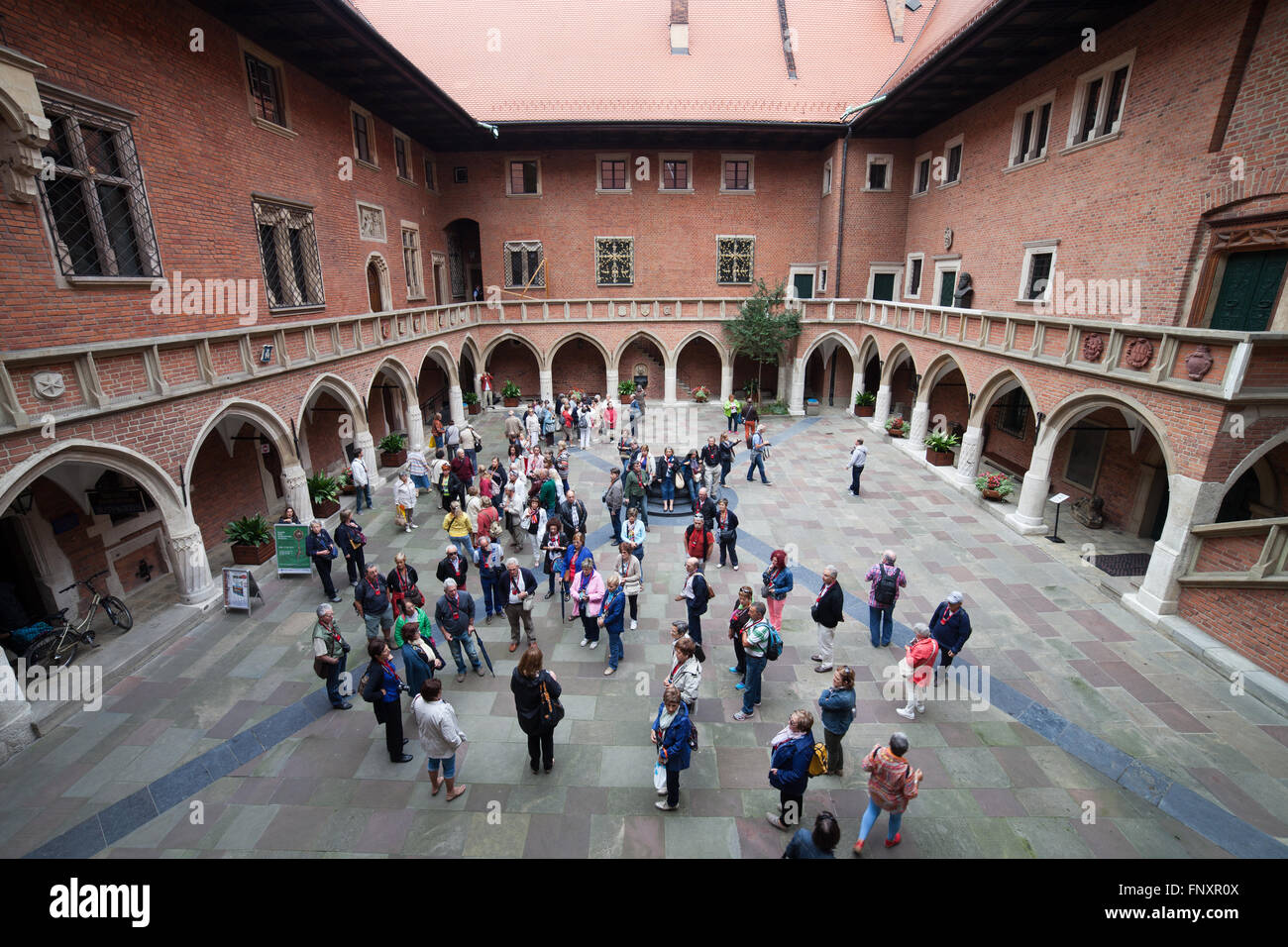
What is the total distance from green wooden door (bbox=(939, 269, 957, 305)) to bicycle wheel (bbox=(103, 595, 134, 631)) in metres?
23.9

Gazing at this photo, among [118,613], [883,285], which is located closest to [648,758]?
[118,613]

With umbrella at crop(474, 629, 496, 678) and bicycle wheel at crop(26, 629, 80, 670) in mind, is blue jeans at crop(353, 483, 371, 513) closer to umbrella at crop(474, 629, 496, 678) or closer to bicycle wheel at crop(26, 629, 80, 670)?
bicycle wheel at crop(26, 629, 80, 670)

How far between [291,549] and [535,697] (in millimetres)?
7674

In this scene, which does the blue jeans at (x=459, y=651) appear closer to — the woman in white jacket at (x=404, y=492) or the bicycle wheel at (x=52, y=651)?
the bicycle wheel at (x=52, y=651)

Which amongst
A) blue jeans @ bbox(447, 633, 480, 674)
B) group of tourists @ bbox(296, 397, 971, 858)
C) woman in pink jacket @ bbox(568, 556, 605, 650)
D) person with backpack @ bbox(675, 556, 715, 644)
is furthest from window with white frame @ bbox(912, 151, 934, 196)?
blue jeans @ bbox(447, 633, 480, 674)

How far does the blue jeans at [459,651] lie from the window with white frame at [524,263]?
2205cm

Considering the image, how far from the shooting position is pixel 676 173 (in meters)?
26.7

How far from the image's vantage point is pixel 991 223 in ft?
59.9

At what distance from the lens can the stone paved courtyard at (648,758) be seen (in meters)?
6.01

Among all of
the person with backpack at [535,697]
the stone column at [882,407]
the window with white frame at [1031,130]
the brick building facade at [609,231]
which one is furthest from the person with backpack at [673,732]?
the stone column at [882,407]

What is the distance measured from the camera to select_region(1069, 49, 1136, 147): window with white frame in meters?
13.2

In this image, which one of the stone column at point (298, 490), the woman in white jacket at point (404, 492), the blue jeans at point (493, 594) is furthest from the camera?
the woman in white jacket at point (404, 492)

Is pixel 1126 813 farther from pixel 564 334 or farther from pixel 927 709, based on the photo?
pixel 564 334
